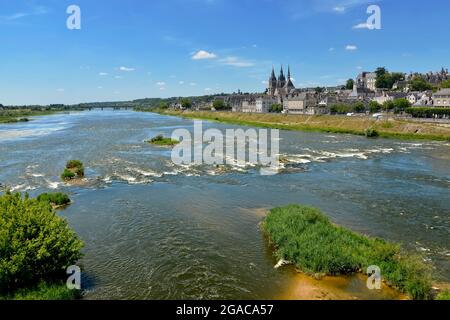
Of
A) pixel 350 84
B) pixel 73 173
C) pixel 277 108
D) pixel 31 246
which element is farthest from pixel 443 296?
pixel 350 84

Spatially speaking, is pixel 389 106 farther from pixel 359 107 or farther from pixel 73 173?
pixel 73 173

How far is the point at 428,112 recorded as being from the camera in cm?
8300

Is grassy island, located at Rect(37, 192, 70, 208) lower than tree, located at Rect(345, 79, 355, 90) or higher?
lower

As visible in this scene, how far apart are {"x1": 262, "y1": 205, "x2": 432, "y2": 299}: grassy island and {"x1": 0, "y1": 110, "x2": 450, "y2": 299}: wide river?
0.91 m

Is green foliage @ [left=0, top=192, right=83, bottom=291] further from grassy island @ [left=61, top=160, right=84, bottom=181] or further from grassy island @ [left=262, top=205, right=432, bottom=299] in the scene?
grassy island @ [left=61, top=160, right=84, bottom=181]

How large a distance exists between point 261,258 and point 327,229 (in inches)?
156

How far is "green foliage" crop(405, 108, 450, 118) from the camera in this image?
8056 cm

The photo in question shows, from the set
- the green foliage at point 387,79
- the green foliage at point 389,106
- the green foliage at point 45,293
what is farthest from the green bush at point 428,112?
the green foliage at point 45,293

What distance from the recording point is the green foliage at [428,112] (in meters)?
80.6

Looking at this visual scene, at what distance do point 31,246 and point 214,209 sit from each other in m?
13.6

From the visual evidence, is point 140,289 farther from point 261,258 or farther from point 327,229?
point 327,229

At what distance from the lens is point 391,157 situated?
47.2 meters

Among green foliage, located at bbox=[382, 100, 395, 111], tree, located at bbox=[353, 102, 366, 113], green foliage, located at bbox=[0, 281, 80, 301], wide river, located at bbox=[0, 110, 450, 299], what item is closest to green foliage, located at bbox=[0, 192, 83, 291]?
green foliage, located at bbox=[0, 281, 80, 301]
